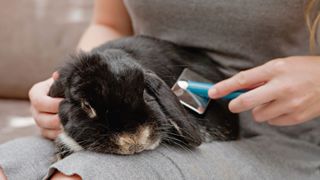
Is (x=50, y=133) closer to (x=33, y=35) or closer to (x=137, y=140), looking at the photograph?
(x=137, y=140)

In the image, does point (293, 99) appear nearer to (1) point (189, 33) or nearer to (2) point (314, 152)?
(2) point (314, 152)

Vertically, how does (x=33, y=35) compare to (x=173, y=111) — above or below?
below

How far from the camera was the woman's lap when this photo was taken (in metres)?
0.74

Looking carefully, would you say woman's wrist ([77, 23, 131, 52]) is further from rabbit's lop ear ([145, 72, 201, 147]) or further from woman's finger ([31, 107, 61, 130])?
rabbit's lop ear ([145, 72, 201, 147])

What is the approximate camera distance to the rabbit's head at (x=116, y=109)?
74cm

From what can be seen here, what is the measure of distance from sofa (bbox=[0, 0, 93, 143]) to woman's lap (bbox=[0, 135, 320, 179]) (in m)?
0.84

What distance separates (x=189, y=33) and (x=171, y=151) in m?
0.36

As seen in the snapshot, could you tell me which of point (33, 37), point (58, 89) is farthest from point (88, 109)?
point (33, 37)

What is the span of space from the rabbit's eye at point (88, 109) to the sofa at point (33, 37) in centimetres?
101

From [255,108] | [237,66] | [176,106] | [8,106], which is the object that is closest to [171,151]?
[176,106]

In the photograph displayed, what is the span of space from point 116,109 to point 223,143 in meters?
0.29

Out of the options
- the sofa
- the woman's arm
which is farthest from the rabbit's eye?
the sofa

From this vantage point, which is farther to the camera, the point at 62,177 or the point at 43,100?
the point at 43,100

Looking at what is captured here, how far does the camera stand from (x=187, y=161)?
809 mm
